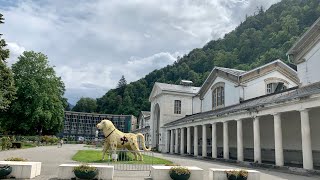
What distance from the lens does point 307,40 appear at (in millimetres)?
25656

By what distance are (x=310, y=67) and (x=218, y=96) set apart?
58.8 feet

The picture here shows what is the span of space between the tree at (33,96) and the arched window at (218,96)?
28577 millimetres

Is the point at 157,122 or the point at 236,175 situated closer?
the point at 236,175

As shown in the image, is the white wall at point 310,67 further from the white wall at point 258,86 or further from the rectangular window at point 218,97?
the rectangular window at point 218,97

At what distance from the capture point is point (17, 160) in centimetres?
1496

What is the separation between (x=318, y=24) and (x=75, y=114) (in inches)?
5113

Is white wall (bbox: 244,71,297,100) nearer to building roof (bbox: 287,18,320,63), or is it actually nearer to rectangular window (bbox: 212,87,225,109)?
rectangular window (bbox: 212,87,225,109)

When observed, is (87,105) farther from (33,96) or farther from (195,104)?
(195,104)

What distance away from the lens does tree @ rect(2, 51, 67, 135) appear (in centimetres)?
5209

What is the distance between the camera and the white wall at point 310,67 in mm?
24938

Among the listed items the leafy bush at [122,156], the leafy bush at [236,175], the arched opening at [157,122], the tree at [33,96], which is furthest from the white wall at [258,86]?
the tree at [33,96]

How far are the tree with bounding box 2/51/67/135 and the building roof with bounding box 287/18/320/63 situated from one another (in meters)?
40.8

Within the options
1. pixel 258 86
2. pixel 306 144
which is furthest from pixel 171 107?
pixel 306 144

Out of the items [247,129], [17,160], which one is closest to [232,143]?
[247,129]
